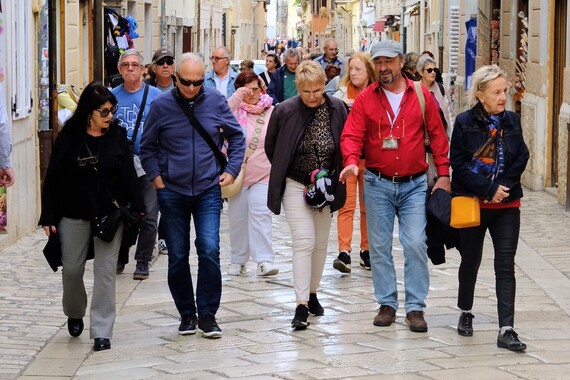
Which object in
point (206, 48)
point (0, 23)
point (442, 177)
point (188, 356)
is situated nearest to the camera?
point (188, 356)

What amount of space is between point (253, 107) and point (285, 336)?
3.13 m

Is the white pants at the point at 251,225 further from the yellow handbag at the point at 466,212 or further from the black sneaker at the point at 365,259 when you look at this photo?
the yellow handbag at the point at 466,212

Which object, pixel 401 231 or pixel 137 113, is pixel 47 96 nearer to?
pixel 137 113

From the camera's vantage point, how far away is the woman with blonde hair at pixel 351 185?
11.1m

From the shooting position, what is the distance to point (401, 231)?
29.0 ft

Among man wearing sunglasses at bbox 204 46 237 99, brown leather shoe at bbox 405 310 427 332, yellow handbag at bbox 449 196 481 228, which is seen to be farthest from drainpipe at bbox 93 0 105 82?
yellow handbag at bbox 449 196 481 228

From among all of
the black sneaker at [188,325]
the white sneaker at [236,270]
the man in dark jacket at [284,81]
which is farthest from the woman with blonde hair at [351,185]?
the man in dark jacket at [284,81]

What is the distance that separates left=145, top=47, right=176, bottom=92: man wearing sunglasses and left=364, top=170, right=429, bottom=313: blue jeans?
4.13 m

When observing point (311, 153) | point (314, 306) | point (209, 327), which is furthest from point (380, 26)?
point (209, 327)

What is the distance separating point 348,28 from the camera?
8619 centimetres

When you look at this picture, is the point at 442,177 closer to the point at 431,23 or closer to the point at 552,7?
the point at 552,7

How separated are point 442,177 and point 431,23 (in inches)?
1293

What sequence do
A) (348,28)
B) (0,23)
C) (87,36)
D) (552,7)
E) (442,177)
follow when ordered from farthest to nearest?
(348,28) < (87,36) < (552,7) < (0,23) < (442,177)

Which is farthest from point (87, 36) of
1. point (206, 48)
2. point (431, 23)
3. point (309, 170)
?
point (206, 48)
